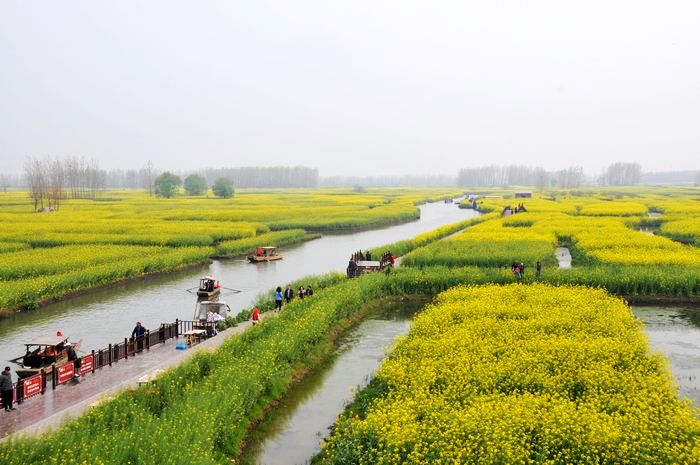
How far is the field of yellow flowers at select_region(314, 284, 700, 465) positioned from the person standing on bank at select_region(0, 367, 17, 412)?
28.1ft

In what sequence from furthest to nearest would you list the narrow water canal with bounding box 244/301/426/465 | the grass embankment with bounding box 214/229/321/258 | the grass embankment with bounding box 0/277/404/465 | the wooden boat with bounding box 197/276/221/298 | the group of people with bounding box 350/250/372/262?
the grass embankment with bounding box 214/229/321/258 < the group of people with bounding box 350/250/372/262 < the wooden boat with bounding box 197/276/221/298 < the narrow water canal with bounding box 244/301/426/465 < the grass embankment with bounding box 0/277/404/465

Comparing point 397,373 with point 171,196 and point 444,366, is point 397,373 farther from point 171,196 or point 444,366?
point 171,196

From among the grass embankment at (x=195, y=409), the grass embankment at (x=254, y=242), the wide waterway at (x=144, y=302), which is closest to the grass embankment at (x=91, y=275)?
the wide waterway at (x=144, y=302)

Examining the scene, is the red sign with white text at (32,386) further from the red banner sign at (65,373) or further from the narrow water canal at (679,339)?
the narrow water canal at (679,339)

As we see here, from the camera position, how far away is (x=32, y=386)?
16.2m

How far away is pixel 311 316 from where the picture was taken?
2367 centimetres

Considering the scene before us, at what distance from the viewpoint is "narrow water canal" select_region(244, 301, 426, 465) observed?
49.7ft

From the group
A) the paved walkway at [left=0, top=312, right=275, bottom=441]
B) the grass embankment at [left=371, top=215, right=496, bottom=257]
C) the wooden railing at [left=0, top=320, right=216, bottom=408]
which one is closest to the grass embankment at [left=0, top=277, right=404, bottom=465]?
the paved walkway at [left=0, top=312, right=275, bottom=441]

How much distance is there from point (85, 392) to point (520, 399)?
12.6 meters

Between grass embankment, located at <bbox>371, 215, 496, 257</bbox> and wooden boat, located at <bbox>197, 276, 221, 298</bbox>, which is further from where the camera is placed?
grass embankment, located at <bbox>371, 215, 496, 257</bbox>

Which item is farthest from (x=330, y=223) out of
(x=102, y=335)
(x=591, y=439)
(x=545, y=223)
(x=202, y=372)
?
(x=591, y=439)

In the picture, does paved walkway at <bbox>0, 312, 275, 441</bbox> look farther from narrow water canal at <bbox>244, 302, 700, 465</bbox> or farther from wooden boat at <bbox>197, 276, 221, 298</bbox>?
wooden boat at <bbox>197, 276, 221, 298</bbox>

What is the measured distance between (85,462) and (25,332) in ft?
61.8

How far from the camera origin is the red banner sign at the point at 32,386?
1594 centimetres
